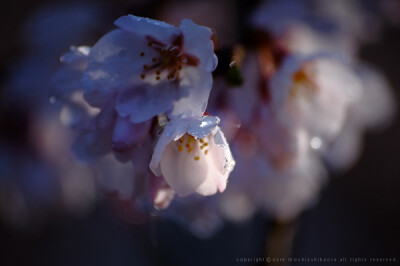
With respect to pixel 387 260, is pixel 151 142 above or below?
above

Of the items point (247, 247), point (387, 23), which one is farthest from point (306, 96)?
point (247, 247)

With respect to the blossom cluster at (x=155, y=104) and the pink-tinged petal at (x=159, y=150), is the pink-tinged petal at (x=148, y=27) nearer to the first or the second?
the blossom cluster at (x=155, y=104)

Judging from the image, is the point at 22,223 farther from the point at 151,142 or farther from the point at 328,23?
the point at 328,23

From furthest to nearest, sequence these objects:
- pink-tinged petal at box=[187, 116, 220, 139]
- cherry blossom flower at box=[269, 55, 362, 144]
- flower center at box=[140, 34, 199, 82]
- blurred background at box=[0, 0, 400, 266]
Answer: blurred background at box=[0, 0, 400, 266] < cherry blossom flower at box=[269, 55, 362, 144] < flower center at box=[140, 34, 199, 82] < pink-tinged petal at box=[187, 116, 220, 139]

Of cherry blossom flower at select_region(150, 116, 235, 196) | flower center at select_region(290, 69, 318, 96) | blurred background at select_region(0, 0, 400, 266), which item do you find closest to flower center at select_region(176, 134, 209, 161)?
cherry blossom flower at select_region(150, 116, 235, 196)

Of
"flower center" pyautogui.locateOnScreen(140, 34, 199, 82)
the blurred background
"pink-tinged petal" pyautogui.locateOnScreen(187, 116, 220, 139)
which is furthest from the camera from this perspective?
the blurred background

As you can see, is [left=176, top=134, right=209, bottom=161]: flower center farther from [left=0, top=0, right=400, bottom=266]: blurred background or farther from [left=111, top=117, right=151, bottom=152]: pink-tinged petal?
[left=0, top=0, right=400, bottom=266]: blurred background
